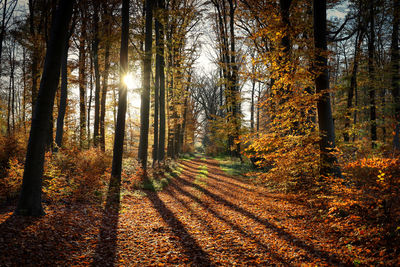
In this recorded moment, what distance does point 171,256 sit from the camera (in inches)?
164

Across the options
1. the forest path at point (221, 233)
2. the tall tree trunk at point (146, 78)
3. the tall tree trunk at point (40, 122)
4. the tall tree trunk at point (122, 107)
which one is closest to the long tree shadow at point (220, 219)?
the forest path at point (221, 233)

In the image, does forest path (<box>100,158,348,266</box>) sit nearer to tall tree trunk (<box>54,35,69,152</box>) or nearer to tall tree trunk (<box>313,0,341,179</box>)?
tall tree trunk (<box>313,0,341,179</box>)

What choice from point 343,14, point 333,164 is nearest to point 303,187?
point 333,164

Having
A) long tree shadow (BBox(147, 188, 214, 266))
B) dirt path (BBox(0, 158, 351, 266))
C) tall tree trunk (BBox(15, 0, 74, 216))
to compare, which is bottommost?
long tree shadow (BBox(147, 188, 214, 266))

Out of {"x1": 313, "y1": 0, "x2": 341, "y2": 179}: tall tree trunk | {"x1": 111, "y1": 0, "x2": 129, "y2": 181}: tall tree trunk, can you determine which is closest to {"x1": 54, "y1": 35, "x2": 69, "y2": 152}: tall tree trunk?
{"x1": 111, "y1": 0, "x2": 129, "y2": 181}: tall tree trunk

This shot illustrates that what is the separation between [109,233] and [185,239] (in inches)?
72.3

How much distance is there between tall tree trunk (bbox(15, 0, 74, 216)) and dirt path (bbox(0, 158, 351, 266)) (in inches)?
17.3

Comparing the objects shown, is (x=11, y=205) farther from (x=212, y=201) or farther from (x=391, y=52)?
(x=391, y=52)

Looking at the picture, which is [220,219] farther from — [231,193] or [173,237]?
[231,193]

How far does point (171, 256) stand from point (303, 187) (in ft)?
19.1

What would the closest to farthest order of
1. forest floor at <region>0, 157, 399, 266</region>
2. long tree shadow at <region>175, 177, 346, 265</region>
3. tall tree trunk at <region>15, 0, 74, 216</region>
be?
1. forest floor at <region>0, 157, 399, 266</region>
2. long tree shadow at <region>175, 177, 346, 265</region>
3. tall tree trunk at <region>15, 0, 74, 216</region>

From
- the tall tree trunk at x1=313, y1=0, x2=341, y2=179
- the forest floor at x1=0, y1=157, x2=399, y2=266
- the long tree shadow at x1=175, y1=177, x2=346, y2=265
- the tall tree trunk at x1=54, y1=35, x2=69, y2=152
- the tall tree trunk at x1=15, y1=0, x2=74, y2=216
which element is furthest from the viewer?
the tall tree trunk at x1=54, y1=35, x2=69, y2=152

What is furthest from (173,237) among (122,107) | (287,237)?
(122,107)

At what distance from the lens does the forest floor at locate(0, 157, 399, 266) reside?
146 inches
